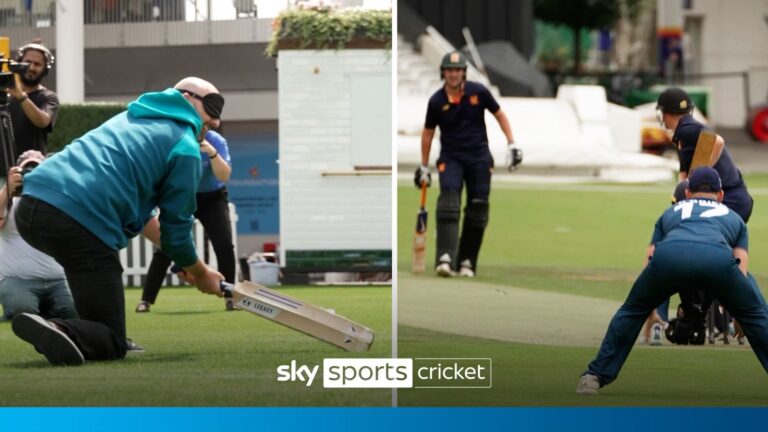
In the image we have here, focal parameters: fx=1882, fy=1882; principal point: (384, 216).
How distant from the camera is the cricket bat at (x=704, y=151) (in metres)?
7.80

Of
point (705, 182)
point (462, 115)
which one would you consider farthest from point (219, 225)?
point (462, 115)

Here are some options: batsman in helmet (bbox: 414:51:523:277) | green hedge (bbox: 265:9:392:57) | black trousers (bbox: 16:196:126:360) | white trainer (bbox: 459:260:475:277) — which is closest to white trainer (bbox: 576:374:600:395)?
green hedge (bbox: 265:9:392:57)

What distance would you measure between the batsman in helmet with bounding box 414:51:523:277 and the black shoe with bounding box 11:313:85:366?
142 inches

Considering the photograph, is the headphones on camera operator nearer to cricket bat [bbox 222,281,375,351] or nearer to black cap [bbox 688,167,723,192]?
cricket bat [bbox 222,281,375,351]

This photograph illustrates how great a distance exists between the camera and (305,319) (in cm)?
730

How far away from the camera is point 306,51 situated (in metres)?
7.81

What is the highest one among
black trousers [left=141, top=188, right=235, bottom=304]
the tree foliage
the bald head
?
the tree foliage

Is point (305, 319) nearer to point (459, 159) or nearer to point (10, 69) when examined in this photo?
point (10, 69)

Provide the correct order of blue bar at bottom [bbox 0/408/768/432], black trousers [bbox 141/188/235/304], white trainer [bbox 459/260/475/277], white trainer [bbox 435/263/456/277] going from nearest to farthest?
blue bar at bottom [bbox 0/408/768/432] → black trousers [bbox 141/188/235/304] → white trainer [bbox 435/263/456/277] → white trainer [bbox 459/260/475/277]

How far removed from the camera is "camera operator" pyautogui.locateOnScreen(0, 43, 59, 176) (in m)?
7.46

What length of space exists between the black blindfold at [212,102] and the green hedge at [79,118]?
0.49 meters

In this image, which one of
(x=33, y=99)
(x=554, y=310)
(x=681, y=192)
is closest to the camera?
(x=33, y=99)

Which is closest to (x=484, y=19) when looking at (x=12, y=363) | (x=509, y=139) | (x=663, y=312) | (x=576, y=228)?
(x=576, y=228)

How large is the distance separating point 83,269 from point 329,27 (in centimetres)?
163
